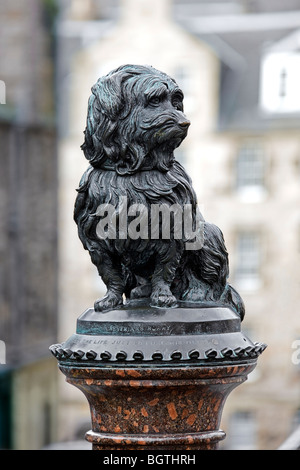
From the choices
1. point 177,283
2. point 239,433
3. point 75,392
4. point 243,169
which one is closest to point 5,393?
point 75,392

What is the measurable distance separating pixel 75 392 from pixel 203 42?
10887 millimetres

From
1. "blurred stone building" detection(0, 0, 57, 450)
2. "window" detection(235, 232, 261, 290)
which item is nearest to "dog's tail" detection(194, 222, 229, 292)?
"blurred stone building" detection(0, 0, 57, 450)

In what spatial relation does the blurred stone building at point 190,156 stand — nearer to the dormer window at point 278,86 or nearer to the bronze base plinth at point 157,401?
the dormer window at point 278,86

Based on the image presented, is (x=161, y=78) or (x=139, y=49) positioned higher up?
(x=139, y=49)

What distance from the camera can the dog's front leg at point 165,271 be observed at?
17.1 feet

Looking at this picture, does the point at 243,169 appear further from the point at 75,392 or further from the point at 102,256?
the point at 102,256

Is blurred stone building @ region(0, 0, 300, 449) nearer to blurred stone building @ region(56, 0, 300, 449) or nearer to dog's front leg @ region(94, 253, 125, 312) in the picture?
blurred stone building @ region(56, 0, 300, 449)

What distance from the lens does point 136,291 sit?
5.40 m

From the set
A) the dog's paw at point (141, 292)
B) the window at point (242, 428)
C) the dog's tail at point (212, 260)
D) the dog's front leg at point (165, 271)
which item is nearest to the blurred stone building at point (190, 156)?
the window at point (242, 428)

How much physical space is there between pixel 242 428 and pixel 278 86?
10.1m

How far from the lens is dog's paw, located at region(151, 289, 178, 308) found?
203 inches

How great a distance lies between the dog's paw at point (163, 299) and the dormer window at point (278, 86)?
25.6 m

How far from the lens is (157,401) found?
503cm

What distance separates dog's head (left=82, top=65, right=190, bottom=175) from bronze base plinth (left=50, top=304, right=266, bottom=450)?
26.8 inches
